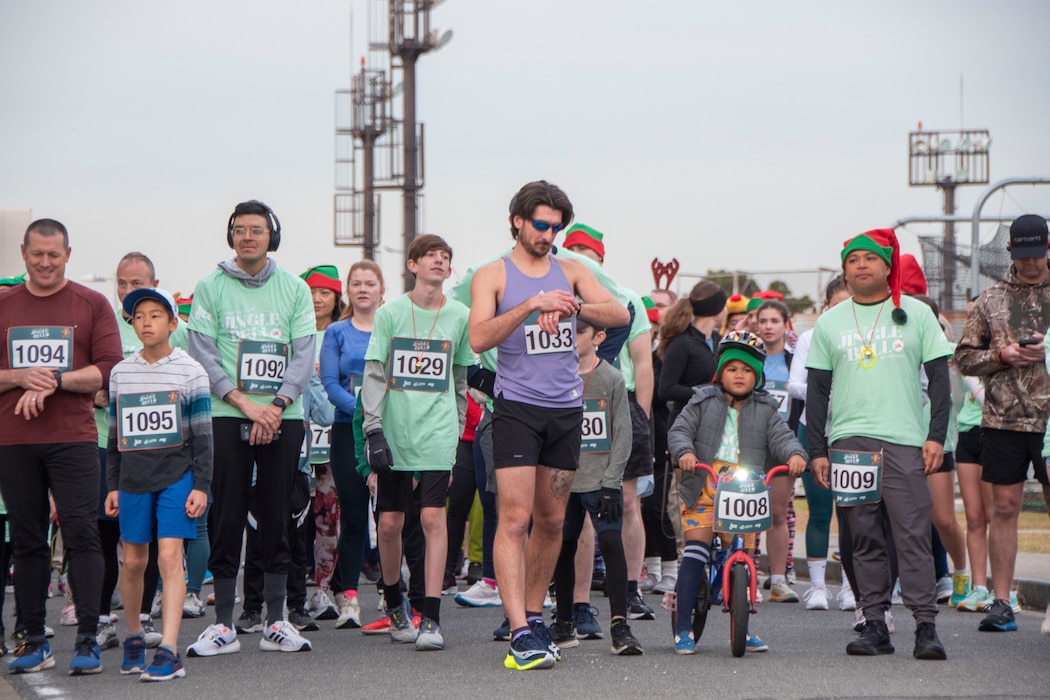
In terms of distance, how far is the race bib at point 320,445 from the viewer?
34.1 feet

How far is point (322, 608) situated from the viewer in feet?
32.7

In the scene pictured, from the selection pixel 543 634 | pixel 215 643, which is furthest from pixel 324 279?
pixel 543 634

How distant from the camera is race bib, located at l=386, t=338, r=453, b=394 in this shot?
852 centimetres

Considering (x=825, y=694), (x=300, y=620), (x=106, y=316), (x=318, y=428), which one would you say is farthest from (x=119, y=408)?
(x=825, y=694)

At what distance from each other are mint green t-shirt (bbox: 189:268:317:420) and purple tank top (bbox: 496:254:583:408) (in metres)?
1.48

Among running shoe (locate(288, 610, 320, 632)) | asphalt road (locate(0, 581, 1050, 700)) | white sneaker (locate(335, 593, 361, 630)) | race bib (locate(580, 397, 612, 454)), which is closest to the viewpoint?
asphalt road (locate(0, 581, 1050, 700))

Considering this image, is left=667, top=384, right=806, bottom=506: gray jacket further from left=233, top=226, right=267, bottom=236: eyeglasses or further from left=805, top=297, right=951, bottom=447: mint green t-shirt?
left=233, top=226, right=267, bottom=236: eyeglasses

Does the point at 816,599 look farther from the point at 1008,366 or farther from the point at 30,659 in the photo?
the point at 30,659

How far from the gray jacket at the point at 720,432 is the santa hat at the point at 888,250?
0.82 m

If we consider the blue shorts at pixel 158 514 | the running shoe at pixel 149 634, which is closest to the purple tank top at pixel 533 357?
the blue shorts at pixel 158 514

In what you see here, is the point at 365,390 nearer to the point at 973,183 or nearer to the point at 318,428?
the point at 318,428

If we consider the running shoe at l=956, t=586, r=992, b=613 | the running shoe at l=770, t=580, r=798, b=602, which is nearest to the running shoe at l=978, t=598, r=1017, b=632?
the running shoe at l=956, t=586, r=992, b=613

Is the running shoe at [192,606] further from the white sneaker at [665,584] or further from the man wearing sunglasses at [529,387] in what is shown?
the white sneaker at [665,584]

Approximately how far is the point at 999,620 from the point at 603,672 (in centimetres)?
285
